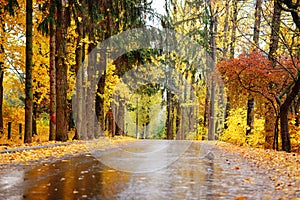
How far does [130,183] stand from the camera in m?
9.23

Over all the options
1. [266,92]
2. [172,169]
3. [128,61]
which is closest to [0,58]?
[128,61]

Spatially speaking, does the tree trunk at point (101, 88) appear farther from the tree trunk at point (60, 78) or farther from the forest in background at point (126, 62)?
the tree trunk at point (60, 78)

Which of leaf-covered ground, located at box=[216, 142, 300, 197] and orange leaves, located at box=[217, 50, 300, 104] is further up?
orange leaves, located at box=[217, 50, 300, 104]

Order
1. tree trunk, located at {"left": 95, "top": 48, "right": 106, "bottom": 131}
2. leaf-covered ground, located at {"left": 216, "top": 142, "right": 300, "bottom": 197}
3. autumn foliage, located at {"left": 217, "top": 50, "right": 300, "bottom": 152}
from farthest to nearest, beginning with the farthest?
tree trunk, located at {"left": 95, "top": 48, "right": 106, "bottom": 131}, autumn foliage, located at {"left": 217, "top": 50, "right": 300, "bottom": 152}, leaf-covered ground, located at {"left": 216, "top": 142, "right": 300, "bottom": 197}

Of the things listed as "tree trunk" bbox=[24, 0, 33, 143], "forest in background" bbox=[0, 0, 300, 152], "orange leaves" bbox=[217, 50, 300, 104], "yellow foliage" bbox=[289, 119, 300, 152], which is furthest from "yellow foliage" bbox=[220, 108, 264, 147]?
"tree trunk" bbox=[24, 0, 33, 143]

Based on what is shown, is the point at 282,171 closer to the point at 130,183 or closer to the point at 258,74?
the point at 130,183

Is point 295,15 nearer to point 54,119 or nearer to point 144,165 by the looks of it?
point 144,165

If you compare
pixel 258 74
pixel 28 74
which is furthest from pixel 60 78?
pixel 258 74

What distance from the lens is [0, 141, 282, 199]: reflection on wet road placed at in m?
7.80

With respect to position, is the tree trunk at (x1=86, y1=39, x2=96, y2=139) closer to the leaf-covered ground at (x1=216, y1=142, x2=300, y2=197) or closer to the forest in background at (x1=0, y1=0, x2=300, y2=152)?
the forest in background at (x1=0, y1=0, x2=300, y2=152)

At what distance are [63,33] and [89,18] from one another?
2232 mm

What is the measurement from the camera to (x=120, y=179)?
984 cm

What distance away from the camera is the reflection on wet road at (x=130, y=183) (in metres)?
7.80

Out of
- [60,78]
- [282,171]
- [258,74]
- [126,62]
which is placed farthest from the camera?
[126,62]
